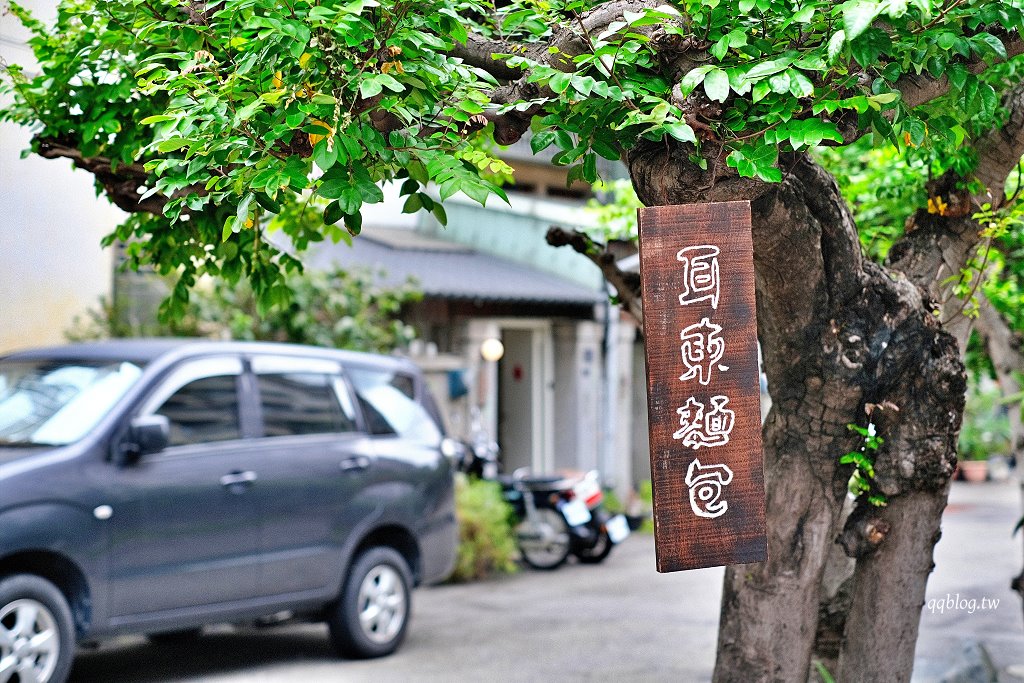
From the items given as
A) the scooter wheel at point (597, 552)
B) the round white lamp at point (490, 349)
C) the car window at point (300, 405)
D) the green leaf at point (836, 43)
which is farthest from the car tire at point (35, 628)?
the round white lamp at point (490, 349)

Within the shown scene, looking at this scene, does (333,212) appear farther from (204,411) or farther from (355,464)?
(355,464)

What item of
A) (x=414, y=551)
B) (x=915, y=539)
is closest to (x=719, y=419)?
(x=915, y=539)

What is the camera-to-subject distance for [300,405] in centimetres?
797

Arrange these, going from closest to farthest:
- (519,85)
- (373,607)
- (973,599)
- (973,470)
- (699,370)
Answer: (699,370)
(519,85)
(373,607)
(973,599)
(973,470)

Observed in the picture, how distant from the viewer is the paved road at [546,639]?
7.55 m

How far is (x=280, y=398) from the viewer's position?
25.6ft

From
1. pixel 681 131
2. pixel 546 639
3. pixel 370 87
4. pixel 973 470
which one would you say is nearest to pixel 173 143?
pixel 370 87

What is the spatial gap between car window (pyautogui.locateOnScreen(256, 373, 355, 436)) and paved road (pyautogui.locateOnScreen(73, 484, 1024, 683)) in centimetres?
158

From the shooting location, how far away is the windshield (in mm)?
6527

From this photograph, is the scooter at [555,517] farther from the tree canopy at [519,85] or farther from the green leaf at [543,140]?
the green leaf at [543,140]

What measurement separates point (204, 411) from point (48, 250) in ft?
13.8

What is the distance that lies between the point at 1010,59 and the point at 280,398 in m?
5.22

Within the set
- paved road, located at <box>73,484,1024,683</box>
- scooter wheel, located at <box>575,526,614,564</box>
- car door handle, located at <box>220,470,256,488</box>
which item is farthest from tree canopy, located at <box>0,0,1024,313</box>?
scooter wheel, located at <box>575,526,614,564</box>

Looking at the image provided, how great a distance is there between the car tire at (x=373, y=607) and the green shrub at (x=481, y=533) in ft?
10.3
